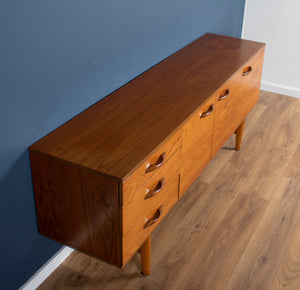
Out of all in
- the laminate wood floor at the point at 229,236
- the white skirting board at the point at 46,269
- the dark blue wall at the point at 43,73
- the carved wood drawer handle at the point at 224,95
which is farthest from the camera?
the carved wood drawer handle at the point at 224,95

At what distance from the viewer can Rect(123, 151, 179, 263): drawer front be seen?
1652 mm

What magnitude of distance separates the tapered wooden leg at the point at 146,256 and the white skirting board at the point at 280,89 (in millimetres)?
2380

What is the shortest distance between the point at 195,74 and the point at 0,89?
3.78ft

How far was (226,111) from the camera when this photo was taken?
7.99 ft

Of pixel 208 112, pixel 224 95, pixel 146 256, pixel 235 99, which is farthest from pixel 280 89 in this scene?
pixel 146 256

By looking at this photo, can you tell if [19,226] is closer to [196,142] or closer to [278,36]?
[196,142]

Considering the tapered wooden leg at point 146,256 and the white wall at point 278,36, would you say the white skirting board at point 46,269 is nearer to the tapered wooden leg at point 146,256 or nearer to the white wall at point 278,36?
the tapered wooden leg at point 146,256

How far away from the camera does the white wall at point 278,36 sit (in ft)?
11.7

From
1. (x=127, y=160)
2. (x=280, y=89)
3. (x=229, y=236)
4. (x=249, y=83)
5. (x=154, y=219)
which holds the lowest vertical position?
(x=229, y=236)

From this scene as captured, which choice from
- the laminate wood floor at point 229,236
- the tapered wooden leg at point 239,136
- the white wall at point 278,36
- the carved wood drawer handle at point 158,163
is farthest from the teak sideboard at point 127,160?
the white wall at point 278,36

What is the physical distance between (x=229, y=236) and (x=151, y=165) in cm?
81

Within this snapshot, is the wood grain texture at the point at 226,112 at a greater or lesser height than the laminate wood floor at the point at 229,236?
greater

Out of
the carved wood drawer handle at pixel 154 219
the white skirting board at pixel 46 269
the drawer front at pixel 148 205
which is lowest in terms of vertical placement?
the white skirting board at pixel 46 269

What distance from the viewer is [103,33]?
1933 millimetres
